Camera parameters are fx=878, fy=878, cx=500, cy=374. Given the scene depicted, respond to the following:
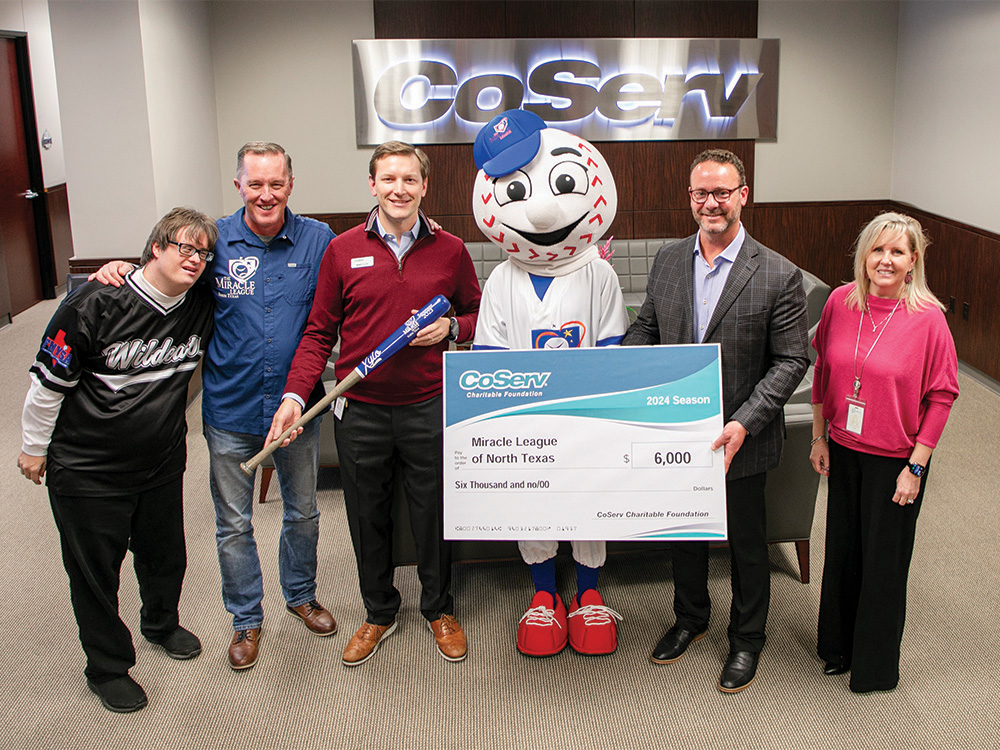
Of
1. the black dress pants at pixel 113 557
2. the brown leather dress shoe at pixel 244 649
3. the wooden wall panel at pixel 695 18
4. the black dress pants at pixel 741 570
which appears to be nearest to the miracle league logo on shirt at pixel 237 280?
the black dress pants at pixel 113 557

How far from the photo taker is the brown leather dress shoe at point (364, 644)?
2820 mm

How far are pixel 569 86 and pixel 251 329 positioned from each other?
4.50 m

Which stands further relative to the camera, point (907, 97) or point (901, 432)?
point (907, 97)

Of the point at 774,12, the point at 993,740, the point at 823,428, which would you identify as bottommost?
the point at 993,740

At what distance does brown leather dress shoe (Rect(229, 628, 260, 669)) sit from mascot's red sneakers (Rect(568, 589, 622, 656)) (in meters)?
1.03

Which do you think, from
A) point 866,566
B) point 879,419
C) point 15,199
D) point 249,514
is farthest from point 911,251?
point 15,199

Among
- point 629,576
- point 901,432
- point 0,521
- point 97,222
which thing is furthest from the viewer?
point 97,222

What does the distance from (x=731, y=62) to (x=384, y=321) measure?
16.3 feet

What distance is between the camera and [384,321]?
2568 mm

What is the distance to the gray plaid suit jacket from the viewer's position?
240 centimetres

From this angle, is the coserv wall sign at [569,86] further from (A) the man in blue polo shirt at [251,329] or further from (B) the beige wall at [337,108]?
(A) the man in blue polo shirt at [251,329]

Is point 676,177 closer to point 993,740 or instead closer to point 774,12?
point 774,12

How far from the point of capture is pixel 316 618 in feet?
9.85

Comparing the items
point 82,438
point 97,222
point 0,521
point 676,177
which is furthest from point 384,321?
point 676,177
